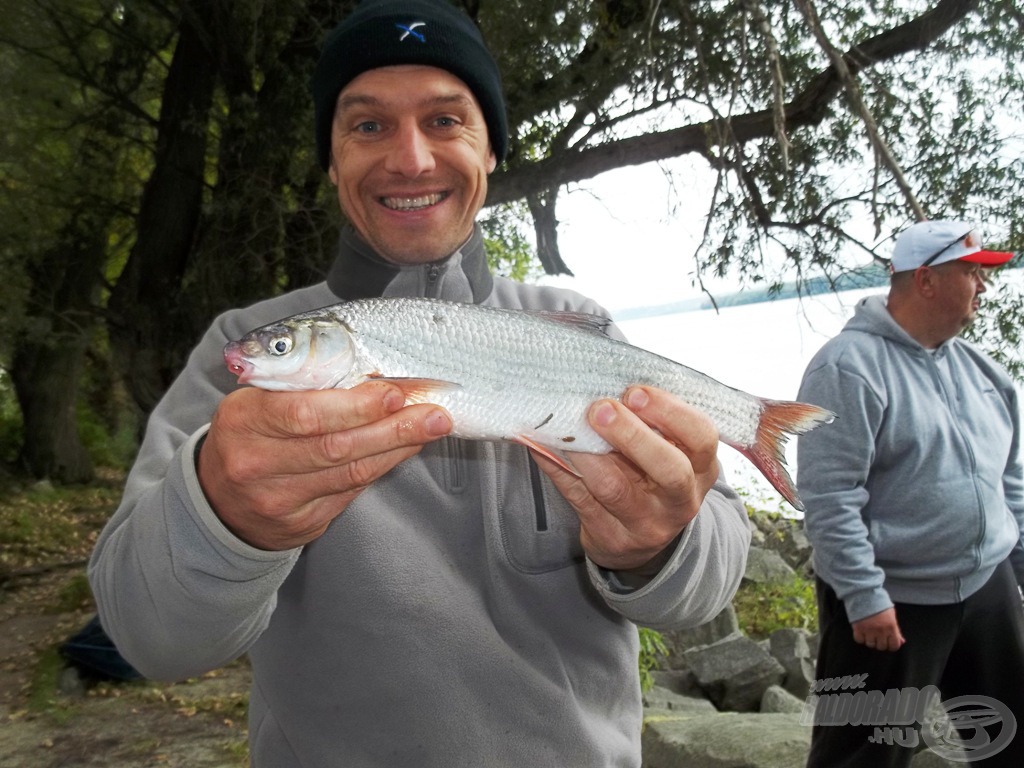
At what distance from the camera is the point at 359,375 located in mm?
1947

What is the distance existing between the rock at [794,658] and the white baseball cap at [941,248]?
4.53m

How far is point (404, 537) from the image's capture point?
2076 millimetres

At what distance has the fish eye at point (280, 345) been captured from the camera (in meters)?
1.84

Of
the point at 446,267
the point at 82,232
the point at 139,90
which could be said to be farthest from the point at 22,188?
the point at 446,267

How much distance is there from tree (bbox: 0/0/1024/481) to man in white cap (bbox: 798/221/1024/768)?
2343 mm

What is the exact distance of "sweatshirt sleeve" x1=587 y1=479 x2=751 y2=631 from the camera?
77.4 inches

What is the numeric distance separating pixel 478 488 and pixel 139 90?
30.2ft

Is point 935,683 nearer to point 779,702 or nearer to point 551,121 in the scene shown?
point 779,702

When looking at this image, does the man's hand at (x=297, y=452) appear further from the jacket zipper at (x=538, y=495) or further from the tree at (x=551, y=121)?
the tree at (x=551, y=121)

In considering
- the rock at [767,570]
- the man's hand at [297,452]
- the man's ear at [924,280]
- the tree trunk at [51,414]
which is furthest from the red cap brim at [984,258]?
the tree trunk at [51,414]

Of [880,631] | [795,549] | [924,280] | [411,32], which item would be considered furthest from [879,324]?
[795,549]

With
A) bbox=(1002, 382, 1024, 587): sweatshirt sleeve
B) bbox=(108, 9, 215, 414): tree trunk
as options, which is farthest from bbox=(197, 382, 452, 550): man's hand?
bbox=(108, 9, 215, 414): tree trunk

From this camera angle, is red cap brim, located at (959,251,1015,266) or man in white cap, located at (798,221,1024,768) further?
red cap brim, located at (959,251,1015,266)

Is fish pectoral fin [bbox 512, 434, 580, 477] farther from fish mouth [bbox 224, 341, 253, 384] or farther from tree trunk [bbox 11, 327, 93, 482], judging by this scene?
tree trunk [bbox 11, 327, 93, 482]
